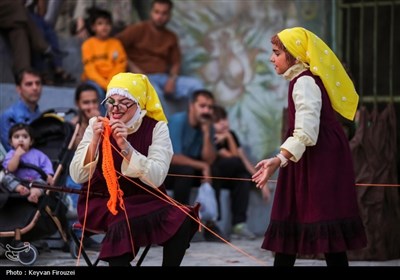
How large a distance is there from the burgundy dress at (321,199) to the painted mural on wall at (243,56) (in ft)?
16.2

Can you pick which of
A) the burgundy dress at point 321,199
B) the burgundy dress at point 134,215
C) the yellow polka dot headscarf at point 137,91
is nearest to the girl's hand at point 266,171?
the burgundy dress at point 321,199

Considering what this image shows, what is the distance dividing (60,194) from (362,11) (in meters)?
3.92

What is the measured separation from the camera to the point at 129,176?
607 centimetres

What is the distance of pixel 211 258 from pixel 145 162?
2.93 meters

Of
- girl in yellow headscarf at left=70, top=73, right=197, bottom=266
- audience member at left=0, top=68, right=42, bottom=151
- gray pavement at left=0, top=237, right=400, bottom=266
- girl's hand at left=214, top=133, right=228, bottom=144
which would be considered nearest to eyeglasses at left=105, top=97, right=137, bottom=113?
girl in yellow headscarf at left=70, top=73, right=197, bottom=266

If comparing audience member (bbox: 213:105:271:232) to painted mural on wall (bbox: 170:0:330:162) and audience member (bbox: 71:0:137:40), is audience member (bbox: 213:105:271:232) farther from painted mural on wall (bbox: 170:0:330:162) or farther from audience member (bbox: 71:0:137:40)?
audience member (bbox: 71:0:137:40)

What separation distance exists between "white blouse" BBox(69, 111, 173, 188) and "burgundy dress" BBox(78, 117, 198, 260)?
49 millimetres

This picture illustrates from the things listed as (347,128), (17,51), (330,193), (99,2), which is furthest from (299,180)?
(99,2)

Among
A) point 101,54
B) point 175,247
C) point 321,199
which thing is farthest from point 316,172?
point 101,54

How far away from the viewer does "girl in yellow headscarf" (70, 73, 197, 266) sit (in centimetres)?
600

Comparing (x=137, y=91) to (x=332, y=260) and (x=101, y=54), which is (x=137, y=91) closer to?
(x=332, y=260)

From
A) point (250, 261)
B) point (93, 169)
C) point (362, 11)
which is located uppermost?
point (362, 11)

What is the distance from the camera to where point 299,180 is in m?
6.11

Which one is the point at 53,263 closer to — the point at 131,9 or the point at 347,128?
the point at 347,128
